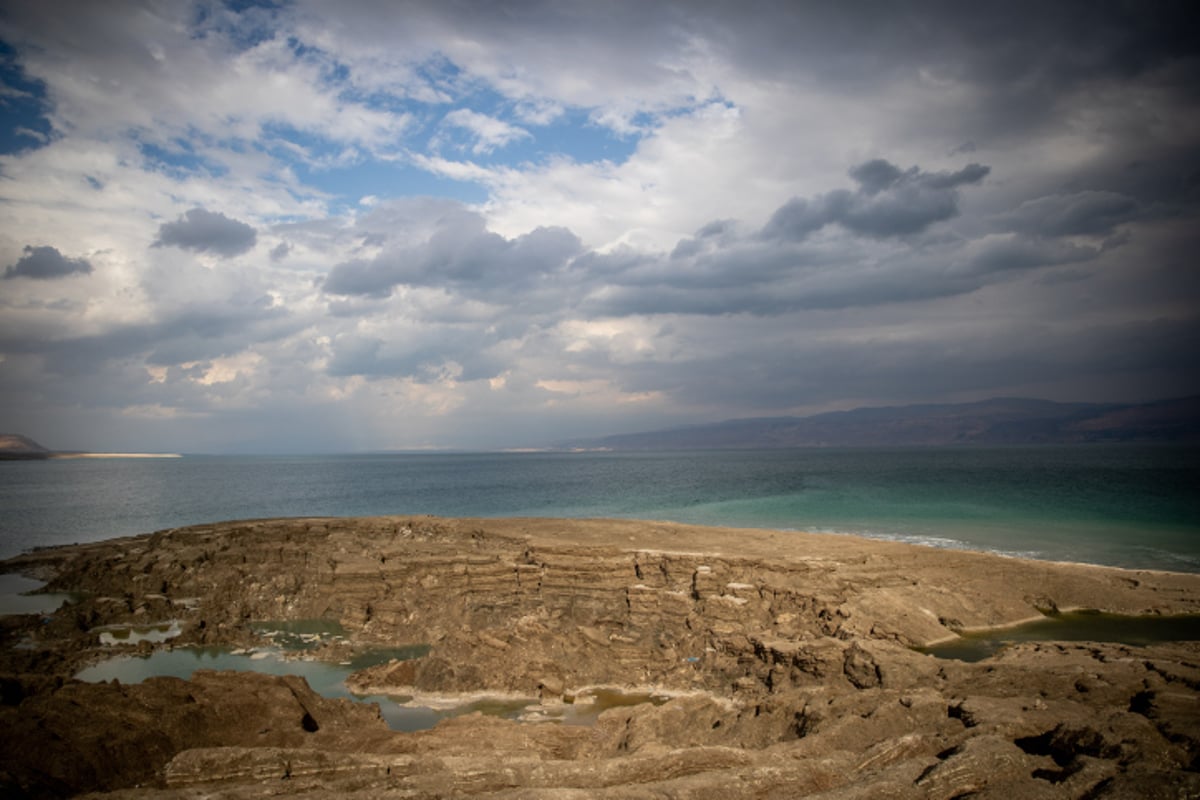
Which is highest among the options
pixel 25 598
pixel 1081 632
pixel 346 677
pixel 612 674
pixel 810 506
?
pixel 612 674

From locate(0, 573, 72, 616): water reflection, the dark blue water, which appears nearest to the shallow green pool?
the dark blue water

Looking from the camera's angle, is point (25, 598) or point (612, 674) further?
point (25, 598)

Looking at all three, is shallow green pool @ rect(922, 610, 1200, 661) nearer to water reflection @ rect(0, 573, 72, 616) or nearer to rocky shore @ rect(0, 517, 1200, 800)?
rocky shore @ rect(0, 517, 1200, 800)

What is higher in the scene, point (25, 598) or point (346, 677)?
point (346, 677)

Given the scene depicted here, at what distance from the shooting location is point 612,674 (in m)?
17.7

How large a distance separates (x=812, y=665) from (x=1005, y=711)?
6470mm

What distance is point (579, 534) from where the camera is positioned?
3525 cm

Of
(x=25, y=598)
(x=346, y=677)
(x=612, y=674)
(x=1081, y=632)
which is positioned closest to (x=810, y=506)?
(x=1081, y=632)

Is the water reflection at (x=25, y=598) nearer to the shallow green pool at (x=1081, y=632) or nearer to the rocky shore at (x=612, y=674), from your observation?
the rocky shore at (x=612, y=674)

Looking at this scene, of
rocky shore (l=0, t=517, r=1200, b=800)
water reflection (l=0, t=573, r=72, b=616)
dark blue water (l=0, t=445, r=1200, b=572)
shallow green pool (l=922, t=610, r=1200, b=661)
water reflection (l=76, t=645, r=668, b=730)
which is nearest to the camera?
rocky shore (l=0, t=517, r=1200, b=800)

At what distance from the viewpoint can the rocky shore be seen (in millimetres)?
8203

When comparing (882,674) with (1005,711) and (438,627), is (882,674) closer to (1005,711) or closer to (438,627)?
(1005,711)

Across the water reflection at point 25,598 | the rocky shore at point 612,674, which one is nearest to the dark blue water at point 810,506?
the water reflection at point 25,598

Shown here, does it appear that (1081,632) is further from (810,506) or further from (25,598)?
(25,598)
